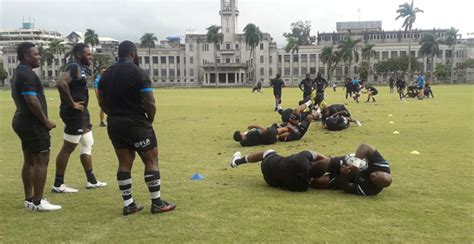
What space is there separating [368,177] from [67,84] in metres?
4.68

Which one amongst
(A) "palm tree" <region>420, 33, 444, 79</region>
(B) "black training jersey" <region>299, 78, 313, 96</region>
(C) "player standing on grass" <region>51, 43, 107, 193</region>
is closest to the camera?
(C) "player standing on grass" <region>51, 43, 107, 193</region>

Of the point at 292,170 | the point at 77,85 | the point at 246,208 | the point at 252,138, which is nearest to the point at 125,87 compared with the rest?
the point at 77,85

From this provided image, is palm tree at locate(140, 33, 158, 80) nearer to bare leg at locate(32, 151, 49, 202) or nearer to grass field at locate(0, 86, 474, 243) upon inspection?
grass field at locate(0, 86, 474, 243)

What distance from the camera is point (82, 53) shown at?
663 cm

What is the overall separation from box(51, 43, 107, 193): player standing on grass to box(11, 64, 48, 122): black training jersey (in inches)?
29.7

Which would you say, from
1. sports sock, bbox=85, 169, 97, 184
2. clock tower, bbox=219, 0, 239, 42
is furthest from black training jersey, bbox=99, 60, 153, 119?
clock tower, bbox=219, 0, 239, 42

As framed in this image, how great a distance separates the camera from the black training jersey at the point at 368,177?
6023mm

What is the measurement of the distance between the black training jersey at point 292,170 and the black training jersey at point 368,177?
746 mm

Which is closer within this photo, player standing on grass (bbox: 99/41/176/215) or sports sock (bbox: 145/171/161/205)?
player standing on grass (bbox: 99/41/176/215)

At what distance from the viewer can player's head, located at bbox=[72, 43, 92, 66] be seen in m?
6.62

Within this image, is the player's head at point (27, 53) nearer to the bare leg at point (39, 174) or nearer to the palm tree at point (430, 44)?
the bare leg at point (39, 174)

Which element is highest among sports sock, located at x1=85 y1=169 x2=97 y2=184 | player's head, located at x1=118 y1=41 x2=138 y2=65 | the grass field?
player's head, located at x1=118 y1=41 x2=138 y2=65

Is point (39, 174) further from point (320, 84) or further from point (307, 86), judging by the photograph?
point (320, 84)

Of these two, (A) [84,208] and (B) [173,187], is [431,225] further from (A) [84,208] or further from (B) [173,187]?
(A) [84,208]
